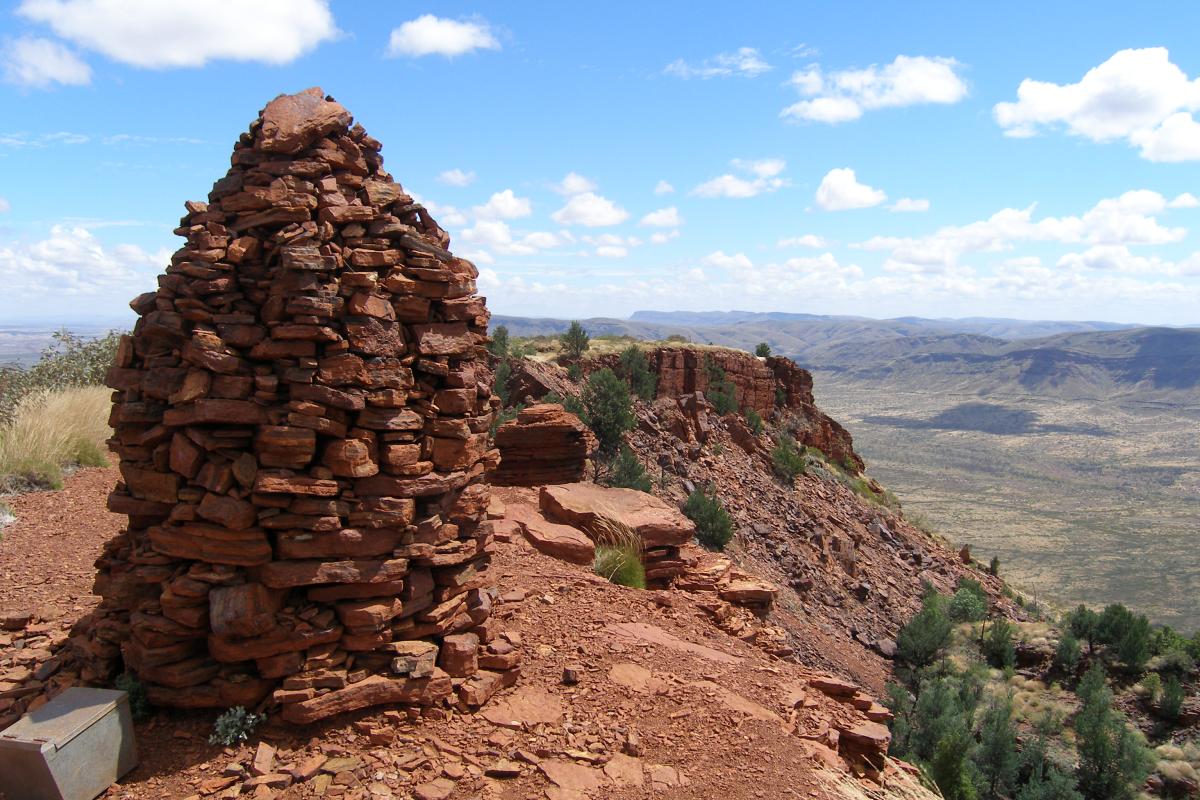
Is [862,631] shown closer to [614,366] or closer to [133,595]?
[614,366]

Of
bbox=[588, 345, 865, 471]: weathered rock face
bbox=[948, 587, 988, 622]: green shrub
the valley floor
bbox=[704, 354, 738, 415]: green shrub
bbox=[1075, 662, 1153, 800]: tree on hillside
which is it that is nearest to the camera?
bbox=[1075, 662, 1153, 800]: tree on hillside

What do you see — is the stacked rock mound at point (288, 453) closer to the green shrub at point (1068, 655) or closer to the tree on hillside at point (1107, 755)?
the tree on hillside at point (1107, 755)

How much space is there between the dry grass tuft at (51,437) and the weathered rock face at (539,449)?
688 cm

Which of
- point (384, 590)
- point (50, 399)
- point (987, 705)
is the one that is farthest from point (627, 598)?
point (987, 705)

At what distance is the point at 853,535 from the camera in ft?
95.6

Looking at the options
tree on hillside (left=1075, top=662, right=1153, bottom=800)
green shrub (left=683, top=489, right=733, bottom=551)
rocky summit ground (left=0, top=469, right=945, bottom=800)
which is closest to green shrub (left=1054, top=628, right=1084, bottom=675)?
tree on hillside (left=1075, top=662, right=1153, bottom=800)

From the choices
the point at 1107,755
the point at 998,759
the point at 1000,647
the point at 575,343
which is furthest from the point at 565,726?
the point at 575,343

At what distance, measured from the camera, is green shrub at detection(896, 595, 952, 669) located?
68.1ft

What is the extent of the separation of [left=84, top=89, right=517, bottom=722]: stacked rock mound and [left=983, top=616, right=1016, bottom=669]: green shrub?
1982cm

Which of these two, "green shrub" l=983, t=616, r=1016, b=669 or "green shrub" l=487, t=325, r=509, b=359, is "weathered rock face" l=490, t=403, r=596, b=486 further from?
"green shrub" l=983, t=616, r=1016, b=669

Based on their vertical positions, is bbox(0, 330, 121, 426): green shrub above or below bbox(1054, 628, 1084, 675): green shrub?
above

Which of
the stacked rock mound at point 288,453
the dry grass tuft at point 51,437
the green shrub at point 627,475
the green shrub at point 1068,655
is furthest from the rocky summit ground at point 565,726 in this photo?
the green shrub at point 1068,655

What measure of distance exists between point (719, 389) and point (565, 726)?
29.1 metres

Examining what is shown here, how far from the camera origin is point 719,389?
34.5 m
